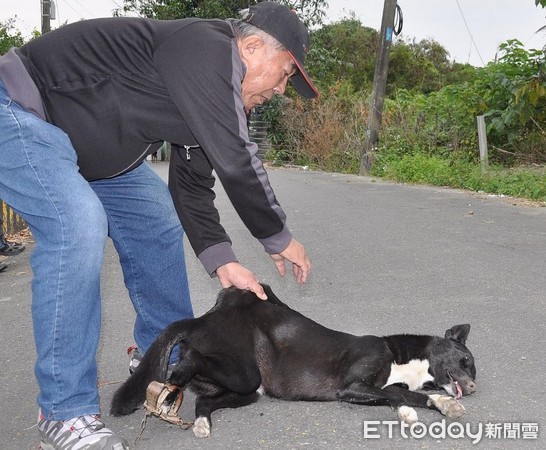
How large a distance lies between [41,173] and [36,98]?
33 cm

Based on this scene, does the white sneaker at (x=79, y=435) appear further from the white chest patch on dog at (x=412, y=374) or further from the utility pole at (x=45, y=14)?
the utility pole at (x=45, y=14)

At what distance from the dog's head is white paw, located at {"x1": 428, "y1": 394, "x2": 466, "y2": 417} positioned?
0.20m

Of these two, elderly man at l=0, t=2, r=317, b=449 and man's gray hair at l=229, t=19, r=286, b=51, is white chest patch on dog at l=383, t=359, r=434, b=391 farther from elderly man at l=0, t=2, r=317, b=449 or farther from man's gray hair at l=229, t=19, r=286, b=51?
man's gray hair at l=229, t=19, r=286, b=51

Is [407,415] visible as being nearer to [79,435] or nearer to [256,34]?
[79,435]

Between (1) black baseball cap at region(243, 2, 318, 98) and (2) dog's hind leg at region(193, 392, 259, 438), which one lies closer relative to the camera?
(1) black baseball cap at region(243, 2, 318, 98)

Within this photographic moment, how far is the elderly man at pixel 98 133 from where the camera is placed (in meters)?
2.76

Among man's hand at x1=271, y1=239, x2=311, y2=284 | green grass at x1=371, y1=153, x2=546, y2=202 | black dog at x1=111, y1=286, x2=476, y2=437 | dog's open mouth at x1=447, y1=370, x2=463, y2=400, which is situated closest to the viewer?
man's hand at x1=271, y1=239, x2=311, y2=284

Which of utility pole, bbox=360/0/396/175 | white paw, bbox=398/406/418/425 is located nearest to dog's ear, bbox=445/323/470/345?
white paw, bbox=398/406/418/425

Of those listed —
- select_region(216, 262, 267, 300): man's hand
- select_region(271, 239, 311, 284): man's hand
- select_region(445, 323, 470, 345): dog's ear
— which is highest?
select_region(271, 239, 311, 284): man's hand

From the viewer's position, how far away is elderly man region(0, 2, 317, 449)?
2760 mm

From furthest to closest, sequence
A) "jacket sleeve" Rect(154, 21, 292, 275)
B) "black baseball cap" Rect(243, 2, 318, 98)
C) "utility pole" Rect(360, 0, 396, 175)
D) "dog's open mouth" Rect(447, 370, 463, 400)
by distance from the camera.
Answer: "utility pole" Rect(360, 0, 396, 175) → "dog's open mouth" Rect(447, 370, 463, 400) → "black baseball cap" Rect(243, 2, 318, 98) → "jacket sleeve" Rect(154, 21, 292, 275)

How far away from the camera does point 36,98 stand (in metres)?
2.87

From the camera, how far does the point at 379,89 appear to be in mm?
15547

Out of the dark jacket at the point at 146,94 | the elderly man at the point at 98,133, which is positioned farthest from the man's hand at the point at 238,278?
the dark jacket at the point at 146,94
